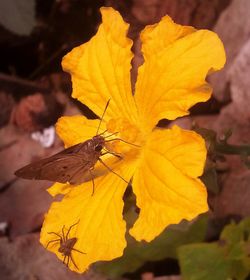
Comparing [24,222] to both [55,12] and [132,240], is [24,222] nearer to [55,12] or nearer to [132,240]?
[132,240]

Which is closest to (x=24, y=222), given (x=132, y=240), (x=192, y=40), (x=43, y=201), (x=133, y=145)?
(x=43, y=201)

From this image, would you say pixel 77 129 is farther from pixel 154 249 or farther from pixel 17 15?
pixel 17 15

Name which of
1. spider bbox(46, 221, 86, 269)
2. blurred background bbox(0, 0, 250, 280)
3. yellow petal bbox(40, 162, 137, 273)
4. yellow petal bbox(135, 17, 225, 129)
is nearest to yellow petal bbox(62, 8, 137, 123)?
yellow petal bbox(135, 17, 225, 129)

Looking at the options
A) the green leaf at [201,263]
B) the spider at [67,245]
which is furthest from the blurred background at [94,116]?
the spider at [67,245]

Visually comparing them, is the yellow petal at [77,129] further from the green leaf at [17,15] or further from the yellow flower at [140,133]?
the green leaf at [17,15]

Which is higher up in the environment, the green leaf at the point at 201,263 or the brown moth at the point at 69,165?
the brown moth at the point at 69,165

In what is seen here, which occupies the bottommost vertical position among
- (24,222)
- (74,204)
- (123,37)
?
(24,222)

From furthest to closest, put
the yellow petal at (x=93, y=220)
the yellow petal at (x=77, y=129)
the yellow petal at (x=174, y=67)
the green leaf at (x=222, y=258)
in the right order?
the green leaf at (x=222, y=258), the yellow petal at (x=77, y=129), the yellow petal at (x=93, y=220), the yellow petal at (x=174, y=67)

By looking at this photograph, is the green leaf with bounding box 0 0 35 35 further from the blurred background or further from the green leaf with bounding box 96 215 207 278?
the green leaf with bounding box 96 215 207 278
